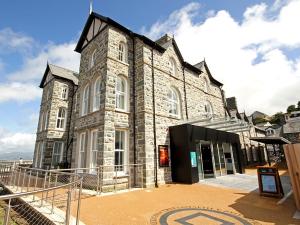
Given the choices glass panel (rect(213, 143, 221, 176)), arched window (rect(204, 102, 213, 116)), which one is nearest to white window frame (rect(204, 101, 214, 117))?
arched window (rect(204, 102, 213, 116))

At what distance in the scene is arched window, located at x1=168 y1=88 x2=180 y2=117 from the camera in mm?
13448

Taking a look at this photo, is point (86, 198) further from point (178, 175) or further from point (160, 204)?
point (178, 175)

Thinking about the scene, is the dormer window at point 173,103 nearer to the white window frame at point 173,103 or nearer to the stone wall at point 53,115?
the white window frame at point 173,103

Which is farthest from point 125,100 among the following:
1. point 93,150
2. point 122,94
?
point 93,150

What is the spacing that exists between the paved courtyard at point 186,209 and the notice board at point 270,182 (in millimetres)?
324

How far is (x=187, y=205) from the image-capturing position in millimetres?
6422

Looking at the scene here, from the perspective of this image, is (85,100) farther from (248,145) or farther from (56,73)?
(248,145)

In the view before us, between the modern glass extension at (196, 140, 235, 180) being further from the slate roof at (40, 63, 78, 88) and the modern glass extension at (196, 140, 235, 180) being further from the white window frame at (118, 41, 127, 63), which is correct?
the slate roof at (40, 63, 78, 88)

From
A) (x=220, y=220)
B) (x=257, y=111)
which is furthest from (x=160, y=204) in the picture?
(x=257, y=111)

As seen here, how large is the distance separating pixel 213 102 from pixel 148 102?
1038 cm

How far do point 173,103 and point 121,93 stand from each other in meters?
4.40

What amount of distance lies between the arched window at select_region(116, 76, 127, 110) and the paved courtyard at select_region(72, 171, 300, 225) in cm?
532

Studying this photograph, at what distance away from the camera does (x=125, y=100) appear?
11.5 meters

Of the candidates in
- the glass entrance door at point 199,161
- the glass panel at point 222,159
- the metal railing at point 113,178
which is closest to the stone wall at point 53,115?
the metal railing at point 113,178
